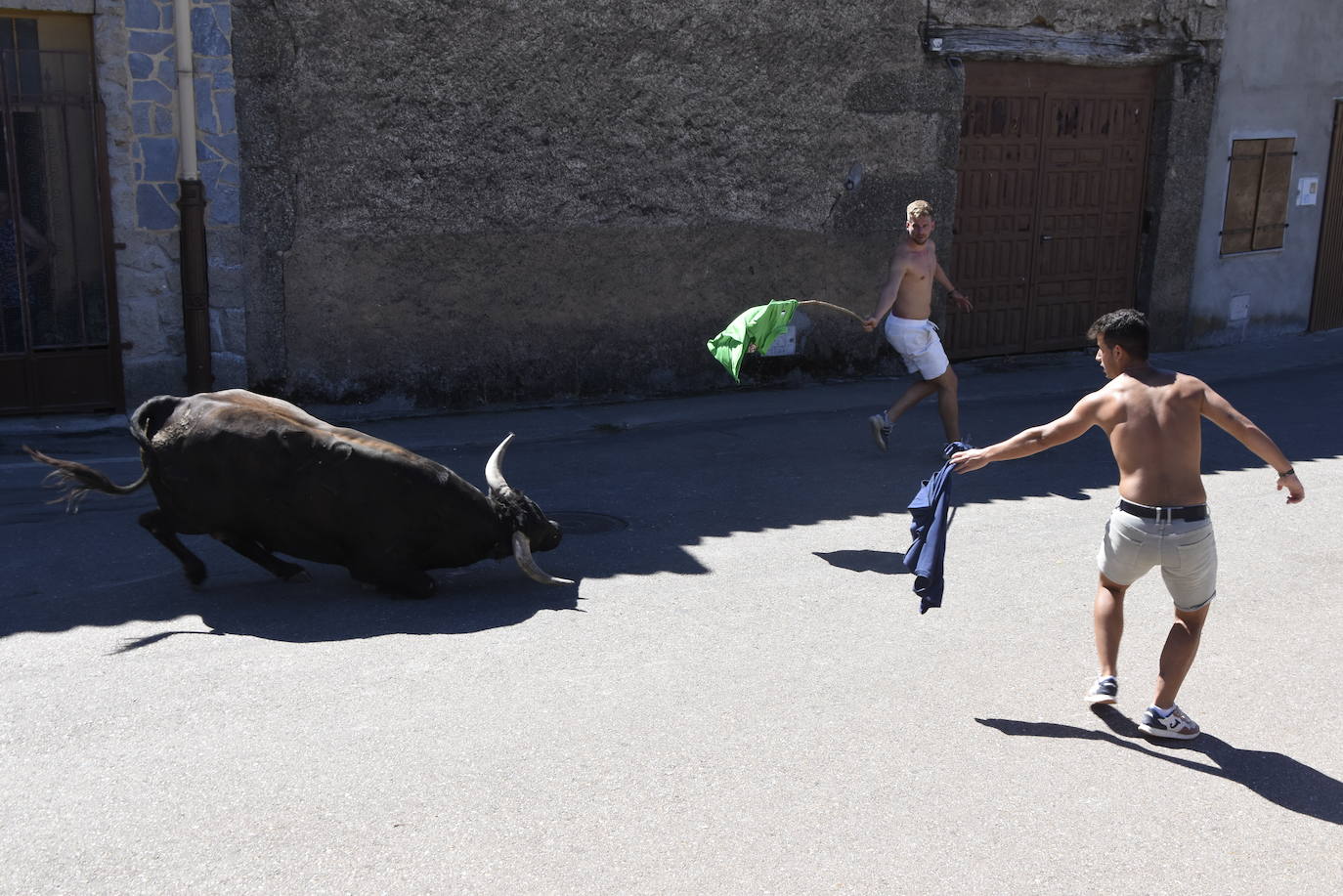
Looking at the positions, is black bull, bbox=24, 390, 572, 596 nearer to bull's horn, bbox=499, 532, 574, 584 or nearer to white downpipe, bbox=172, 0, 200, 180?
bull's horn, bbox=499, 532, 574, 584

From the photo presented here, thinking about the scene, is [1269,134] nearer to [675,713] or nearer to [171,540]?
[675,713]

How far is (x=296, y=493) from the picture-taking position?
636cm

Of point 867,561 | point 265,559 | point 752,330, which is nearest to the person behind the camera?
point 265,559

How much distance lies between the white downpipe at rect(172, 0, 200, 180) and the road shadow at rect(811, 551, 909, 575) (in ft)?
17.0

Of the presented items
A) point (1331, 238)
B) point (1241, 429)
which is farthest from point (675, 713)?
point (1331, 238)

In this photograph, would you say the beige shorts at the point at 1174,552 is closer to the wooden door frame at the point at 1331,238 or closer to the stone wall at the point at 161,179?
the stone wall at the point at 161,179

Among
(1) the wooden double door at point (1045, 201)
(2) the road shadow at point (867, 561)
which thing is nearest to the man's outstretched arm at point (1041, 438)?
(2) the road shadow at point (867, 561)

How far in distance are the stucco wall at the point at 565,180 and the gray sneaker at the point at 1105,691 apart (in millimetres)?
6470

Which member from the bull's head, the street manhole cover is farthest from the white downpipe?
the bull's head

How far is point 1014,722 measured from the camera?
5.30 metres

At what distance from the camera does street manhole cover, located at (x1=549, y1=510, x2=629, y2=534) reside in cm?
779

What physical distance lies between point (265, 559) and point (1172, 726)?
4.08 metres

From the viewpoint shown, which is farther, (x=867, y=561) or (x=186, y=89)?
(x=186, y=89)

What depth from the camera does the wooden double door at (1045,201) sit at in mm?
13188
